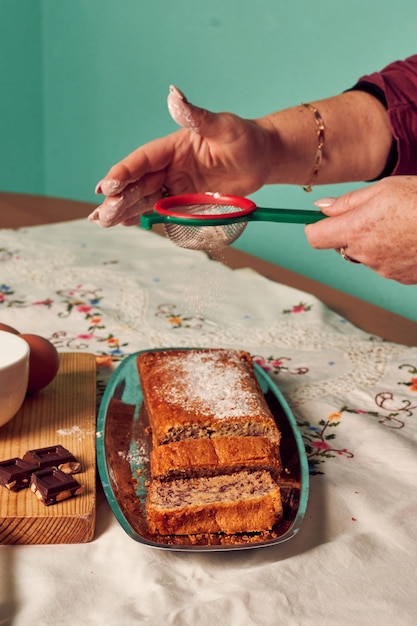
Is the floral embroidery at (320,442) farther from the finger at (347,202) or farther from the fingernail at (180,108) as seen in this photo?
the fingernail at (180,108)

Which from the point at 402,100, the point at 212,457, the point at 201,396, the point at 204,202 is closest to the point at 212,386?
the point at 201,396

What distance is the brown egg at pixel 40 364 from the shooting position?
1.00 m

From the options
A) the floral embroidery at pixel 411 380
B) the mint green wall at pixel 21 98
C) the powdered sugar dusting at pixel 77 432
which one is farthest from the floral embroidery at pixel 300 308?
the mint green wall at pixel 21 98

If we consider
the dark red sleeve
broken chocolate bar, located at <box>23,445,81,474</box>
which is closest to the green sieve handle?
broken chocolate bar, located at <box>23,445,81,474</box>

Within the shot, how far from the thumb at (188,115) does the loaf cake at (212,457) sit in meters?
0.46

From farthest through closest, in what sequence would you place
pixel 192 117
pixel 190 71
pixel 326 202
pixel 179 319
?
pixel 190 71
pixel 179 319
pixel 192 117
pixel 326 202

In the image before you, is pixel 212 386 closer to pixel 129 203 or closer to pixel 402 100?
pixel 129 203

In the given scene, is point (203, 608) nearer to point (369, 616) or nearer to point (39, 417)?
point (369, 616)

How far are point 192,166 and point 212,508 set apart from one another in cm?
67

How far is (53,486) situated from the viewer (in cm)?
78

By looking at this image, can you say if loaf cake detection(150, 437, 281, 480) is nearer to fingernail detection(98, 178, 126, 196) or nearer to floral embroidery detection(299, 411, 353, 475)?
floral embroidery detection(299, 411, 353, 475)

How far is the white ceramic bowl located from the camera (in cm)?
87

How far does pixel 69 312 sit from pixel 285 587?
31.9 inches

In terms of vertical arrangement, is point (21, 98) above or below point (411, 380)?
below
